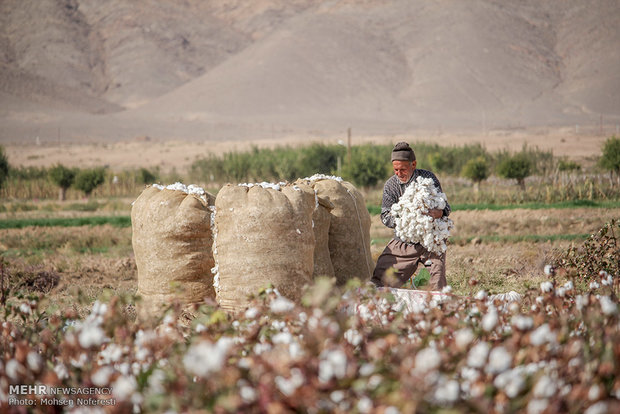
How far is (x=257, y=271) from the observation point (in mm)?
5129

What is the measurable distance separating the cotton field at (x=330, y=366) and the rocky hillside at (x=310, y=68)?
6323 centimetres

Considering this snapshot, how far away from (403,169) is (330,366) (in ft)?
13.9

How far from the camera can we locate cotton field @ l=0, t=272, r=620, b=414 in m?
2.12

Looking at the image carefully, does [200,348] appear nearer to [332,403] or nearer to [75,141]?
[332,403]

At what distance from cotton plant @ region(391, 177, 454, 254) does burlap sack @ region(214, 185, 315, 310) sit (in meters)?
0.98

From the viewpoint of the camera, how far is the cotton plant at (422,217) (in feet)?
18.7

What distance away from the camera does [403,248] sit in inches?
244

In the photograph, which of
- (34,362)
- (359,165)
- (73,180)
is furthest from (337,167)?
(34,362)

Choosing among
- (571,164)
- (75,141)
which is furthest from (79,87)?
(571,164)

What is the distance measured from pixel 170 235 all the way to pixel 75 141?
6385 cm

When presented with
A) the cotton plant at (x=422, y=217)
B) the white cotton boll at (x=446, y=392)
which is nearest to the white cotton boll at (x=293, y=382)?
the white cotton boll at (x=446, y=392)

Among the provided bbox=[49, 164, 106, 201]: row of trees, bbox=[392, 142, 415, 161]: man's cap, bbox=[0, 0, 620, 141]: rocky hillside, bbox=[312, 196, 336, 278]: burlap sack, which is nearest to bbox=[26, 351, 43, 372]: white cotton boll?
bbox=[312, 196, 336, 278]: burlap sack

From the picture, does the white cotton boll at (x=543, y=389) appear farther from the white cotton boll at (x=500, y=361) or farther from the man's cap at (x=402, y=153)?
the man's cap at (x=402, y=153)

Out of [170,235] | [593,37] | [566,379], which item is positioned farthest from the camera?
[593,37]
